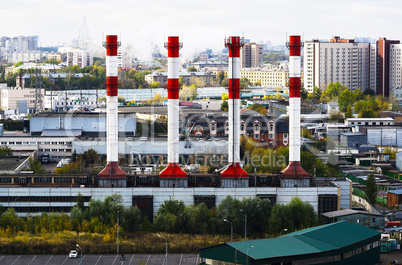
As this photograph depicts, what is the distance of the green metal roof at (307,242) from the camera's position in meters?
17.2

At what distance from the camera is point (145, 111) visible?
48.8 metres

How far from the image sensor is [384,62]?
2547 inches

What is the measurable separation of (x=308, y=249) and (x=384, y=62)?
162 ft

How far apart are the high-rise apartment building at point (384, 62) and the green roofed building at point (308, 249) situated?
46.5m

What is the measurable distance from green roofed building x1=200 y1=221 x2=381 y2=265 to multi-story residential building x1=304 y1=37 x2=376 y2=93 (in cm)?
4658

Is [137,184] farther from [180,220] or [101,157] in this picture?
[101,157]

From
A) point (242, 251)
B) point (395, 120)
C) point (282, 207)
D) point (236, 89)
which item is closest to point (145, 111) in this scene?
point (395, 120)

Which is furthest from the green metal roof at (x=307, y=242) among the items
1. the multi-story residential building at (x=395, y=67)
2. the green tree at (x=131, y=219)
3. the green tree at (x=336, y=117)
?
the multi-story residential building at (x=395, y=67)

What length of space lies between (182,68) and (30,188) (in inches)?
2652

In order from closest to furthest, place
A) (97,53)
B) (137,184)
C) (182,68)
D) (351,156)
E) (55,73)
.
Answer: (137,184)
(351,156)
(55,73)
(182,68)
(97,53)

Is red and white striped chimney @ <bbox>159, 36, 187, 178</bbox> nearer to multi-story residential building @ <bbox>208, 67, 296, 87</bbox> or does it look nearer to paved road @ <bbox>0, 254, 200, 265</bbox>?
paved road @ <bbox>0, 254, 200, 265</bbox>

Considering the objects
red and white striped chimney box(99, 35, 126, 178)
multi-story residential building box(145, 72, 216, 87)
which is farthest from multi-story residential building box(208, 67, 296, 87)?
red and white striped chimney box(99, 35, 126, 178)

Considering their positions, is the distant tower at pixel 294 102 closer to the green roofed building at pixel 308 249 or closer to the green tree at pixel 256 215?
the green tree at pixel 256 215

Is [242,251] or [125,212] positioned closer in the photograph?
[242,251]
